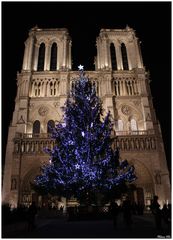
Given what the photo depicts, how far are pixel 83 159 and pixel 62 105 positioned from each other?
1424 cm

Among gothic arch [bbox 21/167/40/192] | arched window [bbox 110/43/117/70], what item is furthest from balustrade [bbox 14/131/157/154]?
arched window [bbox 110/43/117/70]

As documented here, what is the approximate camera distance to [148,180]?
2525cm

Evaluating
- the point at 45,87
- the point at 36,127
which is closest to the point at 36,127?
the point at 36,127

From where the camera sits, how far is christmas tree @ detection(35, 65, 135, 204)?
1493 cm

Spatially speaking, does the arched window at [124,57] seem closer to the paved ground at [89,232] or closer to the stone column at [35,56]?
the stone column at [35,56]

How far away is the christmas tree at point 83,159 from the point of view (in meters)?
14.9

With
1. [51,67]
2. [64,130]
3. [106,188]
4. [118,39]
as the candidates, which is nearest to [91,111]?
[64,130]

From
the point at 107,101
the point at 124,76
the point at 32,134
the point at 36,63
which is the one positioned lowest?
the point at 32,134

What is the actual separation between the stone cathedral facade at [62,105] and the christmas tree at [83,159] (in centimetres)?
715

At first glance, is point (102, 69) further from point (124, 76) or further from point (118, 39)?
point (118, 39)

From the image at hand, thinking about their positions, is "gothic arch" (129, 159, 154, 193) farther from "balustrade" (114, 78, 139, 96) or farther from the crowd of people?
the crowd of people

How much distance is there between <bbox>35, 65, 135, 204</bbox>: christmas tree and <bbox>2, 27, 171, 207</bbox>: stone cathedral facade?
7155 mm

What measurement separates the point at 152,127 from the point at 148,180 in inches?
248

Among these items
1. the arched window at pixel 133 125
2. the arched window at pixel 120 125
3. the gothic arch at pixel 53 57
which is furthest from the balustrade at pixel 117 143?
the gothic arch at pixel 53 57
